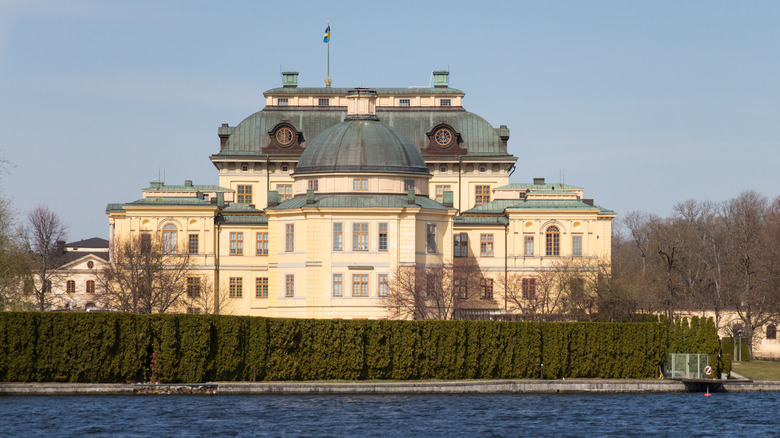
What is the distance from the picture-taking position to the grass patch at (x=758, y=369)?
8425 centimetres

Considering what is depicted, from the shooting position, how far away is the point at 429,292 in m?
100

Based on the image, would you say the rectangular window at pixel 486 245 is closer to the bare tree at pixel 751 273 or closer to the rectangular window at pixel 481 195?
the rectangular window at pixel 481 195

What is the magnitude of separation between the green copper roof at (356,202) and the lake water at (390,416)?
2900cm

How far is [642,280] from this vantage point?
10575cm

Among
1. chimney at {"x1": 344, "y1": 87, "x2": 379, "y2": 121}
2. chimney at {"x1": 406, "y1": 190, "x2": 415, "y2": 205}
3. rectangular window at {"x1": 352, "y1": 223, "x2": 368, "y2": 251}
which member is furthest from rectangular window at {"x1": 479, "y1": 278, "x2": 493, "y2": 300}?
chimney at {"x1": 344, "y1": 87, "x2": 379, "y2": 121}

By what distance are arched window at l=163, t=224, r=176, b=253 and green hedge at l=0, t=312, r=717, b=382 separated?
109 ft

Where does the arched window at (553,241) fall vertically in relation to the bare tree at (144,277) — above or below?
above

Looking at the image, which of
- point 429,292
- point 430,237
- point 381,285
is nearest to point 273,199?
point 381,285

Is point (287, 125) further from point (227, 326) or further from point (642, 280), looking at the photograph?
point (227, 326)

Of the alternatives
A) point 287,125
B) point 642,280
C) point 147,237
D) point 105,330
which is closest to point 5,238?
point 105,330

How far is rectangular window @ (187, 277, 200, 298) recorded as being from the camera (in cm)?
10738

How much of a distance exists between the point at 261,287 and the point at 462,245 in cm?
1589

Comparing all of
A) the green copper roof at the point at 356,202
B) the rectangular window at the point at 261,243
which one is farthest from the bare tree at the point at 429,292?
the rectangular window at the point at 261,243

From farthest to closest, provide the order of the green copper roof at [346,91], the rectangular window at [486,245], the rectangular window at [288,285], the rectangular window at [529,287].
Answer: the green copper roof at [346,91], the rectangular window at [486,245], the rectangular window at [529,287], the rectangular window at [288,285]
